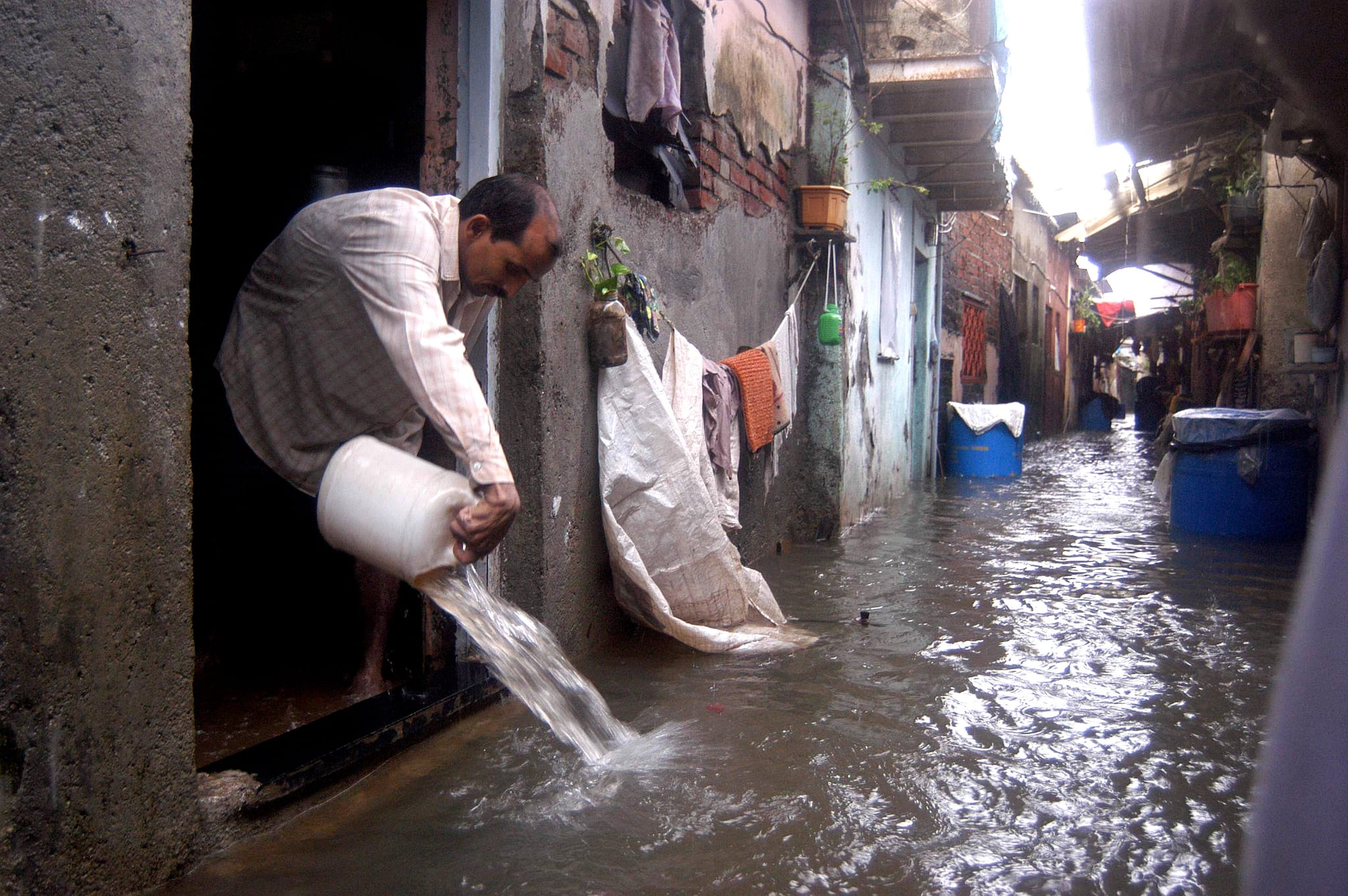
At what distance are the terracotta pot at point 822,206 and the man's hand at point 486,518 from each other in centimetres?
414

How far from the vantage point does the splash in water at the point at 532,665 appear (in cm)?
224

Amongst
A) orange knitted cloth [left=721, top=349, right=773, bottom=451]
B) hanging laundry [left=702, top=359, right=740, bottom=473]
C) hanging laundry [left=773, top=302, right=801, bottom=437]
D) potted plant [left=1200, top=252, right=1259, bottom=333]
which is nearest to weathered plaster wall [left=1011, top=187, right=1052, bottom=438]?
potted plant [left=1200, top=252, right=1259, bottom=333]

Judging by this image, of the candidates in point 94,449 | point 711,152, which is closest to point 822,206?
point 711,152

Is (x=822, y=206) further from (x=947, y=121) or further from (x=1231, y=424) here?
(x=1231, y=424)

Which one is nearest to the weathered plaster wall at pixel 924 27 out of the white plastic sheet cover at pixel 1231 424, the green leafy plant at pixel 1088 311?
the white plastic sheet cover at pixel 1231 424

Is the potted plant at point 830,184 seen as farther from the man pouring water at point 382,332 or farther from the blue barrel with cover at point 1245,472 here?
the man pouring water at point 382,332

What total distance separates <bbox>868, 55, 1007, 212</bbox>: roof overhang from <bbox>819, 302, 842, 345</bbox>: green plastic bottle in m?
1.80

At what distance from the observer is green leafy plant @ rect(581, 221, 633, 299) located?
11.2ft

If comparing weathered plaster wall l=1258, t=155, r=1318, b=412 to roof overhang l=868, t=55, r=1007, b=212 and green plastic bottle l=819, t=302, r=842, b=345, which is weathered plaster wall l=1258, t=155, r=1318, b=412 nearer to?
roof overhang l=868, t=55, r=1007, b=212

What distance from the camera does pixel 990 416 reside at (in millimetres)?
9852

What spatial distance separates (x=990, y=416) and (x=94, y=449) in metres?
9.15

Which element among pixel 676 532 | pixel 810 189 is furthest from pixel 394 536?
pixel 810 189

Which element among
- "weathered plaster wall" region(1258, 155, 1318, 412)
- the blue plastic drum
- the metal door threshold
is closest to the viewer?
the metal door threshold

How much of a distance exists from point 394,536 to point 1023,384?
15.2 metres
